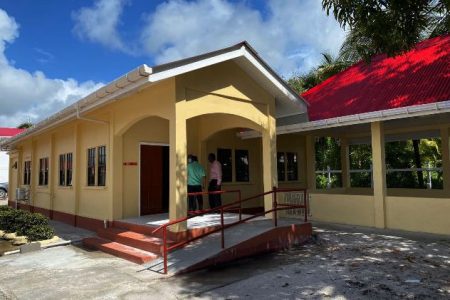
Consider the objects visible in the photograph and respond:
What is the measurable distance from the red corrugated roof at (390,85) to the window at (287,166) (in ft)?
7.51

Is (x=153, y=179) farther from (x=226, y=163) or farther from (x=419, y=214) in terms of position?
(x=419, y=214)

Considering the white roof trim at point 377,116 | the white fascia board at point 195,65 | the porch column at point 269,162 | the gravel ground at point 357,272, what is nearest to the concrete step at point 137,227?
the gravel ground at point 357,272

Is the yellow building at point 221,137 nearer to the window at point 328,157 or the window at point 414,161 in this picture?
the window at point 414,161

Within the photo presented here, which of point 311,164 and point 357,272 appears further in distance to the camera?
point 311,164

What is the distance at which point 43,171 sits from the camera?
1612 cm

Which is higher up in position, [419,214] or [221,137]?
[221,137]

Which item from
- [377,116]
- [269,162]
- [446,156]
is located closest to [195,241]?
[269,162]

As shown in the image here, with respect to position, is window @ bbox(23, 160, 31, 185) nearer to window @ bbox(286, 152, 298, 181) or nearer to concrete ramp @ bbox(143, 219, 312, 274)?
window @ bbox(286, 152, 298, 181)

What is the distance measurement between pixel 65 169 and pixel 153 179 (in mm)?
4199

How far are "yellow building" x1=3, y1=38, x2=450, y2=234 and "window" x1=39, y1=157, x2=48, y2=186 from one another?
31 cm

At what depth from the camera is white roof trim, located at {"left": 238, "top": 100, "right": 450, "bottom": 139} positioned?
855 centimetres

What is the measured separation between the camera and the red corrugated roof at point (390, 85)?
384 inches

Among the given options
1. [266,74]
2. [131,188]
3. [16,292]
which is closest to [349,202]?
[266,74]

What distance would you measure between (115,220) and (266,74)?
17.5 ft
